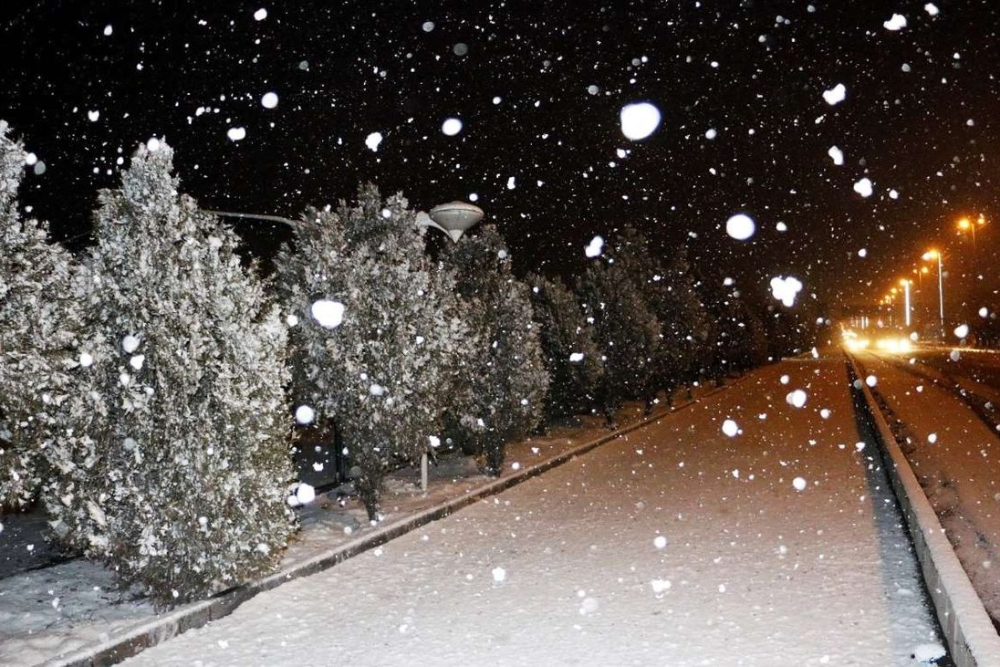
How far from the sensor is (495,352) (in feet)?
46.8

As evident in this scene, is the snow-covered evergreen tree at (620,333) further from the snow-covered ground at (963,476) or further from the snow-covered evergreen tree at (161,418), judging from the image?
the snow-covered evergreen tree at (161,418)

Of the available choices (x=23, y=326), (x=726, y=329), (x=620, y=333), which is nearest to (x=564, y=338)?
(x=620, y=333)

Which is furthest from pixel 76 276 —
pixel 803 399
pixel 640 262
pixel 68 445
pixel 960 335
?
pixel 960 335

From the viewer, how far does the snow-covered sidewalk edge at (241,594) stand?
5.64 metres

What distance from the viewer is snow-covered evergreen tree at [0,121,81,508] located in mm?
5738

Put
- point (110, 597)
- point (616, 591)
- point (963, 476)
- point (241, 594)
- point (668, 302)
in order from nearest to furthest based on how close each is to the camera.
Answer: point (616, 591), point (241, 594), point (110, 597), point (963, 476), point (668, 302)

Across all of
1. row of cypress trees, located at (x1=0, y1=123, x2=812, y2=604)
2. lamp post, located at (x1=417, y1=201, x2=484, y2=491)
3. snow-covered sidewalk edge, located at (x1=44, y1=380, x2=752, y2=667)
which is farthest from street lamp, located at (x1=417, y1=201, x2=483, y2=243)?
snow-covered sidewalk edge, located at (x1=44, y1=380, x2=752, y2=667)

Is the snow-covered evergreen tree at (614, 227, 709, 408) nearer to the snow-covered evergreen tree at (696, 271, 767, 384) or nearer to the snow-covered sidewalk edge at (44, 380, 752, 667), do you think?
the snow-covered evergreen tree at (696, 271, 767, 384)

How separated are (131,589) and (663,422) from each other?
17.6 metres

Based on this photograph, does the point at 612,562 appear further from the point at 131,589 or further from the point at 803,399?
the point at 803,399

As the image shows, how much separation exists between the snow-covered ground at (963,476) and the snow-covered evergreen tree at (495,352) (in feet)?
21.0

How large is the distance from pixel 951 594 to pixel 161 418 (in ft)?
20.4

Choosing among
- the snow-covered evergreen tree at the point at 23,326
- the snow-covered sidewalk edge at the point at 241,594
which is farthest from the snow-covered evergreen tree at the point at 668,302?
the snow-covered evergreen tree at the point at 23,326

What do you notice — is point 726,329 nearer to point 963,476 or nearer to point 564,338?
point 564,338
